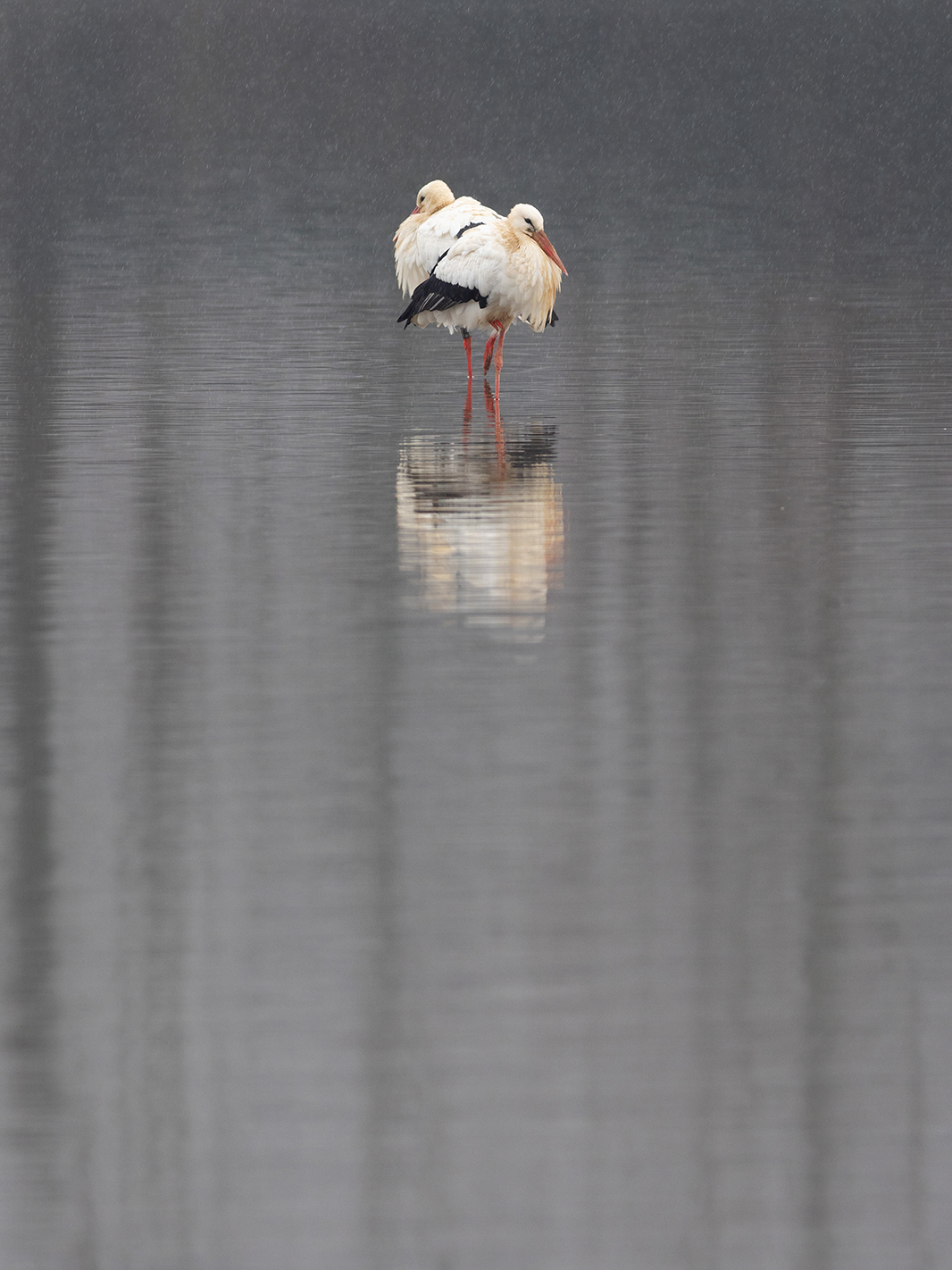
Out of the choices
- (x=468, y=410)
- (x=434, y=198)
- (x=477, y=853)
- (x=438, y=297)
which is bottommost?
(x=477, y=853)

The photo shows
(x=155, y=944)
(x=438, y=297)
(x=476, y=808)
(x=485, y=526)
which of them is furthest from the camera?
(x=438, y=297)

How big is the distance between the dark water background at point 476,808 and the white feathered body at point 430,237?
82 cm

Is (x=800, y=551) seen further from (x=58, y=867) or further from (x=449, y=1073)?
(x=449, y=1073)

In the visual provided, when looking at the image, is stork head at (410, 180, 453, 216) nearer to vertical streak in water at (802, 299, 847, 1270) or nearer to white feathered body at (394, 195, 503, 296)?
white feathered body at (394, 195, 503, 296)

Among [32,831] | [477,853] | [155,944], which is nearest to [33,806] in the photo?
[32,831]

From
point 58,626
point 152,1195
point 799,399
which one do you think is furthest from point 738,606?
point 799,399

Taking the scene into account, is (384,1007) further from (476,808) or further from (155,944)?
(476,808)

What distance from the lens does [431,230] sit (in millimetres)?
18078

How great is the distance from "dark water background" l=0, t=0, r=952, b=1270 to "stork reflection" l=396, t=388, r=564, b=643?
0.04 metres

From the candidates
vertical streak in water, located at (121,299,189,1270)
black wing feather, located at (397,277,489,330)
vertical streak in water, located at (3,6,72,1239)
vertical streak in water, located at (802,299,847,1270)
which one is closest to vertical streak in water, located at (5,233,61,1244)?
vertical streak in water, located at (3,6,72,1239)

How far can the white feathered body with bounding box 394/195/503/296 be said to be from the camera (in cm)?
1794

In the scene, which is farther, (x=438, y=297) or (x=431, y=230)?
(x=431, y=230)

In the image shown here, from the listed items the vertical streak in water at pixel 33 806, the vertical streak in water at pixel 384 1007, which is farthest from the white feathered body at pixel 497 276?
the vertical streak in water at pixel 384 1007

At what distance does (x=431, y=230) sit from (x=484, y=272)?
102 cm
